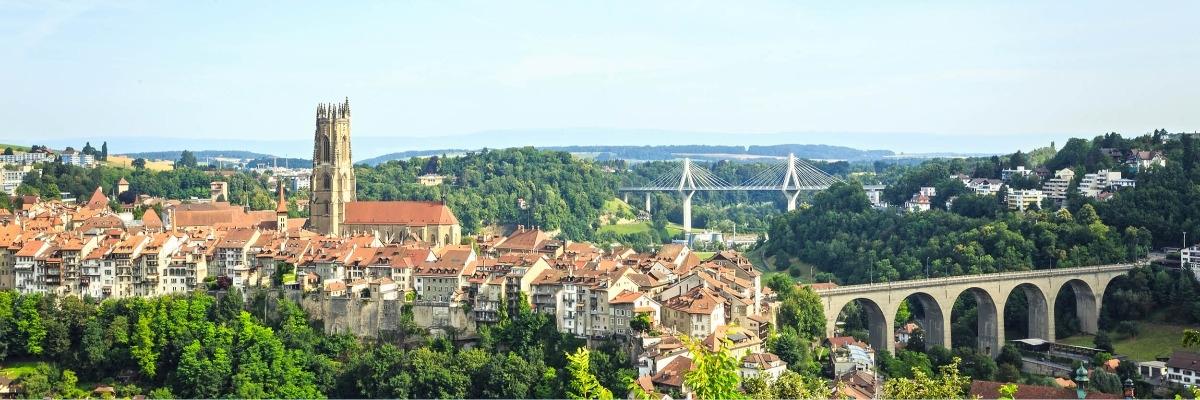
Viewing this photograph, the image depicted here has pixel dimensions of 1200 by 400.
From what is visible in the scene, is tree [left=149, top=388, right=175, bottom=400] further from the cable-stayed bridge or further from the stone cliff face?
the cable-stayed bridge

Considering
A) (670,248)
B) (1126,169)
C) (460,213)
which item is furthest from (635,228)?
(670,248)

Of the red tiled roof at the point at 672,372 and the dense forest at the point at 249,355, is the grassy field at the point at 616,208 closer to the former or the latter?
the dense forest at the point at 249,355

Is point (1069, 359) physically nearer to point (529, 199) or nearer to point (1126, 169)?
point (1126, 169)

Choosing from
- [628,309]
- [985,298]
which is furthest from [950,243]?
[628,309]

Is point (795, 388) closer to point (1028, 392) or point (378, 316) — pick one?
point (1028, 392)

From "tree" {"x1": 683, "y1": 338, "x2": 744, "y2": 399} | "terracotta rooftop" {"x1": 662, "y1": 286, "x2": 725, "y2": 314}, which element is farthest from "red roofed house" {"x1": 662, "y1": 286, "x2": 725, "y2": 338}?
"tree" {"x1": 683, "y1": 338, "x2": 744, "y2": 399}
